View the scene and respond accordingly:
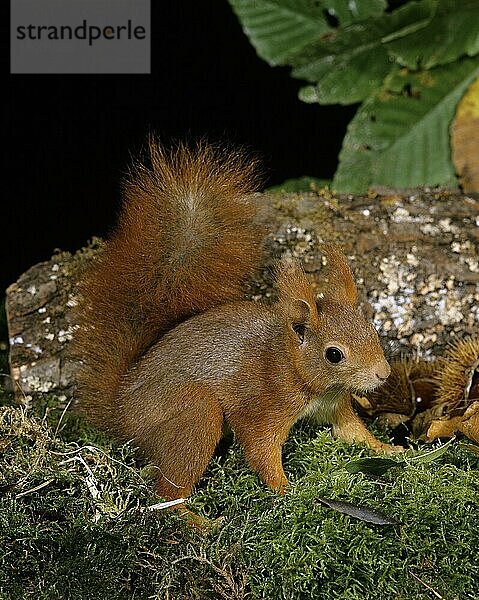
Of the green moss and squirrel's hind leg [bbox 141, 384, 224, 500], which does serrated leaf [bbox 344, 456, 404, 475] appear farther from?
squirrel's hind leg [bbox 141, 384, 224, 500]

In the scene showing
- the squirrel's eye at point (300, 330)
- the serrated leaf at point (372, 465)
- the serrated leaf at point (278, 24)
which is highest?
the serrated leaf at point (278, 24)

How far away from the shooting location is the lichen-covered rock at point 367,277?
2.06 m

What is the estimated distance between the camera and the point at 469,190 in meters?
2.78

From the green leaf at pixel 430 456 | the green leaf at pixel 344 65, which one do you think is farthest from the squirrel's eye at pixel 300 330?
the green leaf at pixel 344 65

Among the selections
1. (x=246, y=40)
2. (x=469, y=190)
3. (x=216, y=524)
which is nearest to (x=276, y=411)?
(x=216, y=524)

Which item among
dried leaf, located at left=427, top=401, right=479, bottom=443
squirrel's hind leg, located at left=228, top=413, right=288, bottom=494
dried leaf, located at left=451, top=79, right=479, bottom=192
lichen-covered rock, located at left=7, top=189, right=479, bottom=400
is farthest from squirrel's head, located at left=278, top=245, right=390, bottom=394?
dried leaf, located at left=451, top=79, right=479, bottom=192

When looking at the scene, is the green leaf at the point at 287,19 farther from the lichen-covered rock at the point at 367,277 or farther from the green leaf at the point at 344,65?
the lichen-covered rock at the point at 367,277

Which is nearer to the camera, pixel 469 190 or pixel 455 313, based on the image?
pixel 455 313

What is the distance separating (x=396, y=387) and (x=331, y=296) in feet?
1.17

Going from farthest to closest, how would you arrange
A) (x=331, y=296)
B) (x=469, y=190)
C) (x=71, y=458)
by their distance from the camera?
1. (x=469, y=190)
2. (x=331, y=296)
3. (x=71, y=458)

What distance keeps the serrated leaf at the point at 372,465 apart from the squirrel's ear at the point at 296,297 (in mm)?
271

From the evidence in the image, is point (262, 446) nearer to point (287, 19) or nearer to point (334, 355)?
point (334, 355)

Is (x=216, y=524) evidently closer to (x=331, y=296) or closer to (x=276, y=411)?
(x=276, y=411)

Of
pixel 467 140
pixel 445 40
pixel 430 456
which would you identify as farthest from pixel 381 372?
pixel 445 40
